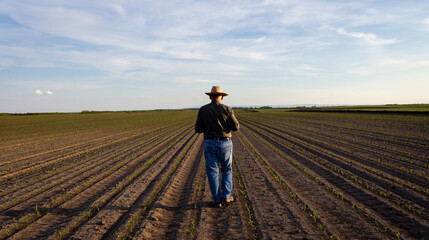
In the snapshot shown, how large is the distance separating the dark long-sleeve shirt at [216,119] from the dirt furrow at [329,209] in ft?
7.20

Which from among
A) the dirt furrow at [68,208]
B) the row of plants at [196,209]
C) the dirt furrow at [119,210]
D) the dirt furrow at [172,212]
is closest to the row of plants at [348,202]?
the row of plants at [196,209]

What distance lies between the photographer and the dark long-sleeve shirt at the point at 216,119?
4535 millimetres

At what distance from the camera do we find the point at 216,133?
4543 mm

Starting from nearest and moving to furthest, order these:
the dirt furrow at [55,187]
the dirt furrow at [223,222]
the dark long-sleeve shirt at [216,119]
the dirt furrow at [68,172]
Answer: the dirt furrow at [223,222] → the dark long-sleeve shirt at [216,119] → the dirt furrow at [55,187] → the dirt furrow at [68,172]

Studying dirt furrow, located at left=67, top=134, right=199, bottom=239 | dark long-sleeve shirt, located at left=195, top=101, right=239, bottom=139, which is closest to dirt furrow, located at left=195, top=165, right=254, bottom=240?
dirt furrow, located at left=67, top=134, right=199, bottom=239

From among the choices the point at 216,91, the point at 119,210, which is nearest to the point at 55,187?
the point at 119,210

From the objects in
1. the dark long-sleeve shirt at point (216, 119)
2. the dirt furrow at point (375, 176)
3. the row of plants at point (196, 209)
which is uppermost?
the dark long-sleeve shirt at point (216, 119)

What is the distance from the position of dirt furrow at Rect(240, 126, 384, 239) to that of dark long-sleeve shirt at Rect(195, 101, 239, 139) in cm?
219

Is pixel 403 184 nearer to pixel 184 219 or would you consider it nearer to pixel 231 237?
pixel 231 237

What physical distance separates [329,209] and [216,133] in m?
2.50

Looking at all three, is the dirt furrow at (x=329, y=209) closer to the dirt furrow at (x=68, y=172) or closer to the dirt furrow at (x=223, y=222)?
the dirt furrow at (x=223, y=222)

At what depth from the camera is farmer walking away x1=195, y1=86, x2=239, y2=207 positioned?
4.55 metres

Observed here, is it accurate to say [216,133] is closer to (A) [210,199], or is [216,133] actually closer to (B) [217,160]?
(B) [217,160]

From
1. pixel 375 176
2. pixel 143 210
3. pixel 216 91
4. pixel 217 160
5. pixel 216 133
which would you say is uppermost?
pixel 216 91
